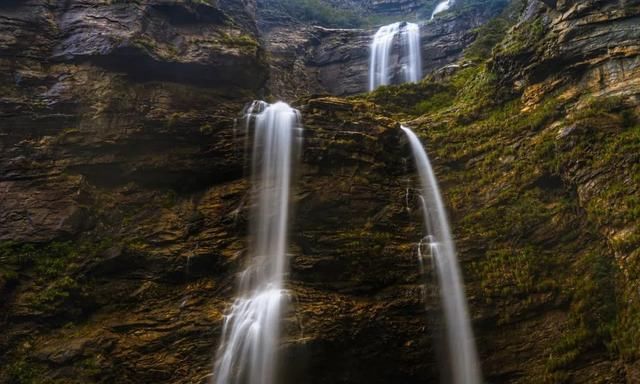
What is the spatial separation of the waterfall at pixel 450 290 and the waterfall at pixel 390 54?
16428 mm

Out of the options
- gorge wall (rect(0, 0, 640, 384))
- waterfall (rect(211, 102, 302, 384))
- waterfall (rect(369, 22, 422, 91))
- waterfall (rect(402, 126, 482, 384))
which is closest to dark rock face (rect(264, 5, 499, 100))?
waterfall (rect(369, 22, 422, 91))

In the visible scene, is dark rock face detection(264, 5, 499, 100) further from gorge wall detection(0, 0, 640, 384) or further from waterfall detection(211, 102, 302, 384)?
waterfall detection(211, 102, 302, 384)

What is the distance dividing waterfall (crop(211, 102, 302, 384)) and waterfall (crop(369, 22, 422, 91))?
15.1 m

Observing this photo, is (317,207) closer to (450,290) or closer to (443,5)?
(450,290)

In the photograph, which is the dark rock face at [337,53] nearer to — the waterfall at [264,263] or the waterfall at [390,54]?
the waterfall at [390,54]

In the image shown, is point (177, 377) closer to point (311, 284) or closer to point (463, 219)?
point (311, 284)

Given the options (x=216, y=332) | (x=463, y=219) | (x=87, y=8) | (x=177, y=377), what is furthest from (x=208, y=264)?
(x=87, y=8)

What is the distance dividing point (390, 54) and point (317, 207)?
67.3ft

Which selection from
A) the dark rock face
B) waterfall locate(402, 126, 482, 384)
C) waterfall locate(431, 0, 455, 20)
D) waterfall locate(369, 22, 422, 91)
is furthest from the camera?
waterfall locate(431, 0, 455, 20)

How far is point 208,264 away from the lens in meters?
12.4

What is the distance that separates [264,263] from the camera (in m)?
12.1

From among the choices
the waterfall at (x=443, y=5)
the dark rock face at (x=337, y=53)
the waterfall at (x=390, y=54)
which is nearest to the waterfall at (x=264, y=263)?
the dark rock face at (x=337, y=53)

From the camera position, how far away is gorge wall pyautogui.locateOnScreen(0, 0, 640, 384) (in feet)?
34.2

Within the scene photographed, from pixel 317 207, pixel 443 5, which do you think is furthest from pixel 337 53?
pixel 317 207
